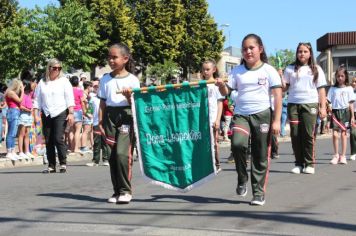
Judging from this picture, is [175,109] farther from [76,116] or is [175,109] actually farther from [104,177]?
[76,116]

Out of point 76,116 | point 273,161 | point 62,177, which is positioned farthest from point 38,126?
point 273,161

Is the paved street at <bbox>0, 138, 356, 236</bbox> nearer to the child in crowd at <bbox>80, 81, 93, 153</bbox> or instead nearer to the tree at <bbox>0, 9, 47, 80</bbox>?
the child in crowd at <bbox>80, 81, 93, 153</bbox>

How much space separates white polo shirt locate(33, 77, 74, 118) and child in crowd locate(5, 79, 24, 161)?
1.87m

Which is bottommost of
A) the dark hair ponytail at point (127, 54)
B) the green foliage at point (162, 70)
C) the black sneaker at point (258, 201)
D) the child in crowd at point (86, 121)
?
the black sneaker at point (258, 201)

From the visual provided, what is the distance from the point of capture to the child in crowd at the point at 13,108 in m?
13.6

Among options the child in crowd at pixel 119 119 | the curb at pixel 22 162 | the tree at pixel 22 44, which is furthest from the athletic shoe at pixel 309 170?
the tree at pixel 22 44

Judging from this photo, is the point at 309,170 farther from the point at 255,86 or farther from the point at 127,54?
the point at 127,54

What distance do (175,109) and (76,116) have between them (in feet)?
26.3

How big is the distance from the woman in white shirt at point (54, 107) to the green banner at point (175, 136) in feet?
14.3

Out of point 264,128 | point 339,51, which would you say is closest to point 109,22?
point 339,51

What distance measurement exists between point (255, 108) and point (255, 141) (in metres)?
0.38

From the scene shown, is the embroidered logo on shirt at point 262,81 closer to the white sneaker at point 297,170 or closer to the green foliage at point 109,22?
the white sneaker at point 297,170

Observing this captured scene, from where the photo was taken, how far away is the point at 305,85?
10.8m

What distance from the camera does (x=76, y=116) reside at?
15.2m
